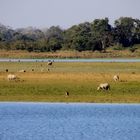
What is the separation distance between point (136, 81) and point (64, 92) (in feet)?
28.1

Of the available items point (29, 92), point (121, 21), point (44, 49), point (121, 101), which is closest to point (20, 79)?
point (29, 92)

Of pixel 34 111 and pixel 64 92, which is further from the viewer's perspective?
pixel 64 92

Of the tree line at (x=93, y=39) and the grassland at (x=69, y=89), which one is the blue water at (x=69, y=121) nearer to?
the grassland at (x=69, y=89)

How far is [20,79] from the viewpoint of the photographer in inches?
1954

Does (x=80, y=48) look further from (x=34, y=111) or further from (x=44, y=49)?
(x=34, y=111)

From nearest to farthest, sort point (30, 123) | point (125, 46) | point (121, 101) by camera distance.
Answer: point (30, 123) → point (121, 101) → point (125, 46)

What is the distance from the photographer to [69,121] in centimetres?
3078

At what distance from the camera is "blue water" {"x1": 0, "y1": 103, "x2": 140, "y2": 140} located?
25812 millimetres

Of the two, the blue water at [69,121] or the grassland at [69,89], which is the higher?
the grassland at [69,89]

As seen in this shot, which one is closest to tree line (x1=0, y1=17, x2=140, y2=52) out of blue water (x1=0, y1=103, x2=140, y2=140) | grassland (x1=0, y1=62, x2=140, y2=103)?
grassland (x1=0, y1=62, x2=140, y2=103)

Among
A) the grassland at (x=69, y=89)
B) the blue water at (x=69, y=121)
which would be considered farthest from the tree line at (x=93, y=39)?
the blue water at (x=69, y=121)

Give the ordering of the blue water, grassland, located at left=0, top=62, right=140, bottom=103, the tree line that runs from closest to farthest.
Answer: the blue water, grassland, located at left=0, top=62, right=140, bottom=103, the tree line

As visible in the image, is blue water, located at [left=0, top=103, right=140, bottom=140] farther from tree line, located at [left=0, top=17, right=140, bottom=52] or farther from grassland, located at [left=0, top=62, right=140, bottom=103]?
tree line, located at [left=0, top=17, right=140, bottom=52]

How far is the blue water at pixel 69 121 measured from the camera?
1016 inches
